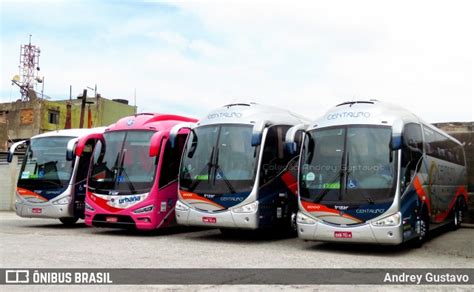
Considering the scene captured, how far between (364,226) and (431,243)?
11.8 feet

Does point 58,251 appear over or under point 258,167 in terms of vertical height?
under

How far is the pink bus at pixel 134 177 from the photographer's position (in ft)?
45.4

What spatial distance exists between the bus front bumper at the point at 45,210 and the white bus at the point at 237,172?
13.0 feet

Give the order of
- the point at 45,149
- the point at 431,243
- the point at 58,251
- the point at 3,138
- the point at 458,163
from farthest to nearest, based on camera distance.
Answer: the point at 3,138 → the point at 458,163 → the point at 45,149 → the point at 431,243 → the point at 58,251

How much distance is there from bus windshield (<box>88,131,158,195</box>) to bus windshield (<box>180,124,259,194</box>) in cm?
105

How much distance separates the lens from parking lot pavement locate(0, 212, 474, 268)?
9.77 meters

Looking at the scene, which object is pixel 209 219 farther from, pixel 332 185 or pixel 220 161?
pixel 332 185

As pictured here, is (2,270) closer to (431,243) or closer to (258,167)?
(258,167)

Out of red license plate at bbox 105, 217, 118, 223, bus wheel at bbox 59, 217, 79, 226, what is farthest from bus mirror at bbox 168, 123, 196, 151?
bus wheel at bbox 59, 217, 79, 226

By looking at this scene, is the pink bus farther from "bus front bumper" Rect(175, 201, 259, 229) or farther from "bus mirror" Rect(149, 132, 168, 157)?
"bus front bumper" Rect(175, 201, 259, 229)

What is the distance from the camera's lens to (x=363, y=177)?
11.5 metres

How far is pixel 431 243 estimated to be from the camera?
13.9m

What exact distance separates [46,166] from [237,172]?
20.8 feet

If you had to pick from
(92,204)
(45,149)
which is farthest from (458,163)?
(45,149)
